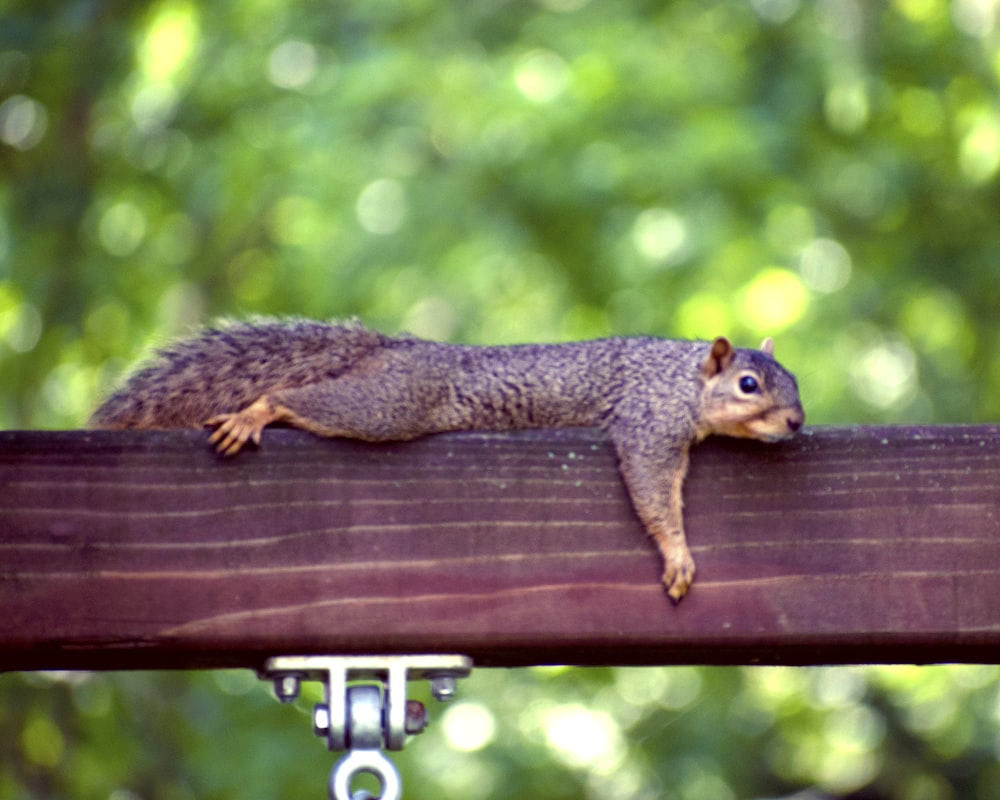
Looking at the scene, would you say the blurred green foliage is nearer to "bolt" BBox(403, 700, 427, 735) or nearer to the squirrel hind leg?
the squirrel hind leg

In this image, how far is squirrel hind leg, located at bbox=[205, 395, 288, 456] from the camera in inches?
57.9

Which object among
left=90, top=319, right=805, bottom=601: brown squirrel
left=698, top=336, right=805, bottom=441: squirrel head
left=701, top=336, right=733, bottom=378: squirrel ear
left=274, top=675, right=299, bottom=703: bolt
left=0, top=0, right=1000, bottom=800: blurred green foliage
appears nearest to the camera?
left=274, top=675, right=299, bottom=703: bolt

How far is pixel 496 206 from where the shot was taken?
4.98 meters

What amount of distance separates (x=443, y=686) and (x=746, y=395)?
0.93m

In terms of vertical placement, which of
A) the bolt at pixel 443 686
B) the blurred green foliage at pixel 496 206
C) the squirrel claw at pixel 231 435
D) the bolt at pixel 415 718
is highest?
the blurred green foliage at pixel 496 206

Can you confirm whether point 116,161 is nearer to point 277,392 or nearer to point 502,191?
point 502,191

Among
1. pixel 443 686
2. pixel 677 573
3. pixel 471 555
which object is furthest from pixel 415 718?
pixel 677 573

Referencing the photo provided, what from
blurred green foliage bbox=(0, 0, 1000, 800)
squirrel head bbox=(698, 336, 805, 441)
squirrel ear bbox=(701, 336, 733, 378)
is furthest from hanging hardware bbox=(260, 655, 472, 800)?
blurred green foliage bbox=(0, 0, 1000, 800)

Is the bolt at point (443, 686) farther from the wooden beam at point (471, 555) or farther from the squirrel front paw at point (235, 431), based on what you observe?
the squirrel front paw at point (235, 431)

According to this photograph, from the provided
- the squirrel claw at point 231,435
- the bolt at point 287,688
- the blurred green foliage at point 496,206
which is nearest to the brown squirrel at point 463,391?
the squirrel claw at point 231,435

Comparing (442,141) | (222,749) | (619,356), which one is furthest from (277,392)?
(442,141)

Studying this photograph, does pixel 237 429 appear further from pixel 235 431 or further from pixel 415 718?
pixel 415 718

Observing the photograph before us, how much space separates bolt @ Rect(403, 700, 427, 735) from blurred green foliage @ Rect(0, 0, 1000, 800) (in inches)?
125

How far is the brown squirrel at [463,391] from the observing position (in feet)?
5.63
